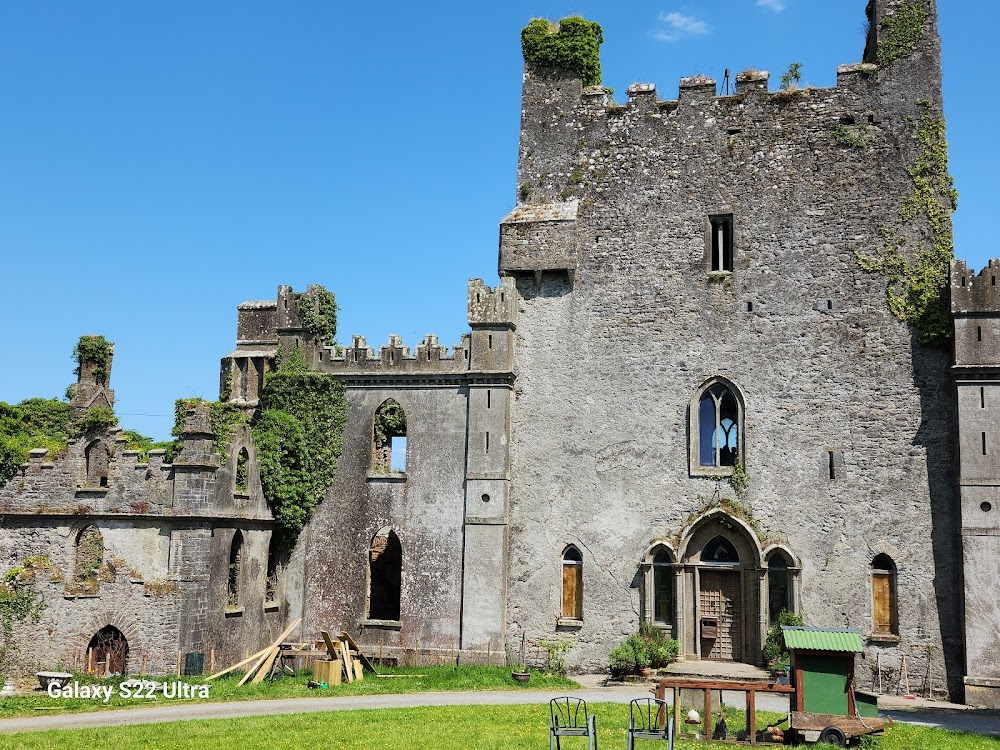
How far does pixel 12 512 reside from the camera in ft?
74.3

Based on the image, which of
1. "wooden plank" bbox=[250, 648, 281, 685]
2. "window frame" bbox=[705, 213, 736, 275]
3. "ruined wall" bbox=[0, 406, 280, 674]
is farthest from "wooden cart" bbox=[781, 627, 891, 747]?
"ruined wall" bbox=[0, 406, 280, 674]

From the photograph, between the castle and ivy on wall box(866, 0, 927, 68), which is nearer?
the castle

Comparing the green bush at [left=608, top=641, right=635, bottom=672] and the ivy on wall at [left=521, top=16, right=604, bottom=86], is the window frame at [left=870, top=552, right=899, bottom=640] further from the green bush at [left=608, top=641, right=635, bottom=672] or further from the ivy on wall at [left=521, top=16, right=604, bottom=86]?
the ivy on wall at [left=521, top=16, right=604, bottom=86]

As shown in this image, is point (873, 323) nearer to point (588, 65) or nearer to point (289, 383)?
point (588, 65)

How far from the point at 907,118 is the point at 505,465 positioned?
13070 millimetres

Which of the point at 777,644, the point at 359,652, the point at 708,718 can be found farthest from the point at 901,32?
the point at 359,652

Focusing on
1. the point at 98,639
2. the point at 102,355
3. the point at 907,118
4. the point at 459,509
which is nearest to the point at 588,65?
the point at 907,118

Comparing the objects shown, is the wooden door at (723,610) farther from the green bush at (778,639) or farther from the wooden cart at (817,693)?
the wooden cart at (817,693)

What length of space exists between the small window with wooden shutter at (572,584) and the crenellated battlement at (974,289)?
10.6 meters

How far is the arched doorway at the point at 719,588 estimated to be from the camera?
23656 millimetres

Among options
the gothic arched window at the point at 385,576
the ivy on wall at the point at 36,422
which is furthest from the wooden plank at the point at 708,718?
the ivy on wall at the point at 36,422

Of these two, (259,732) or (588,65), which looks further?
(588,65)

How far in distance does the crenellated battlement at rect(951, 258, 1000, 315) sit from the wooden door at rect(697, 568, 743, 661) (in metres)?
8.16

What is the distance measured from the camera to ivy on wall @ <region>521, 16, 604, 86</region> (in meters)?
27.0
